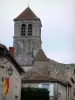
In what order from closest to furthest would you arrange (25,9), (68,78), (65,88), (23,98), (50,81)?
(23,98) < (50,81) < (65,88) < (68,78) < (25,9)

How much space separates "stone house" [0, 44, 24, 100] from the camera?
40.4 meters

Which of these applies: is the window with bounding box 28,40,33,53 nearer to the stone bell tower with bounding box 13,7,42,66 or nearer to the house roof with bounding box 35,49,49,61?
the stone bell tower with bounding box 13,7,42,66

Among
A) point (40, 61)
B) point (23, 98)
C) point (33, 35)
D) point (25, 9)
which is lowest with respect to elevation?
point (23, 98)

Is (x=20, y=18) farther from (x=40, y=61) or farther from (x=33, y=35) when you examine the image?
(x=40, y=61)

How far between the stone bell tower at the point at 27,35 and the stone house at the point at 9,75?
63.9 meters

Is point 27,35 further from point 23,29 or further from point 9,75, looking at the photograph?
point 9,75

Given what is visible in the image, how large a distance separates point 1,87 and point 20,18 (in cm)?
8256

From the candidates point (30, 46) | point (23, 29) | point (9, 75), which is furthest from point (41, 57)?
point (9, 75)

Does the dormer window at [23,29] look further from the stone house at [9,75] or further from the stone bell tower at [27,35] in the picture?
the stone house at [9,75]

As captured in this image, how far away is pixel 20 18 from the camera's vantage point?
12200cm

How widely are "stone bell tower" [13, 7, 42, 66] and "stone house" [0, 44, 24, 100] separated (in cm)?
6390

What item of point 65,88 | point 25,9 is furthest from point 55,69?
point 25,9

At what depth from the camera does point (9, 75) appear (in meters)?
43.3

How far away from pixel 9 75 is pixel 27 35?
77.7 m
